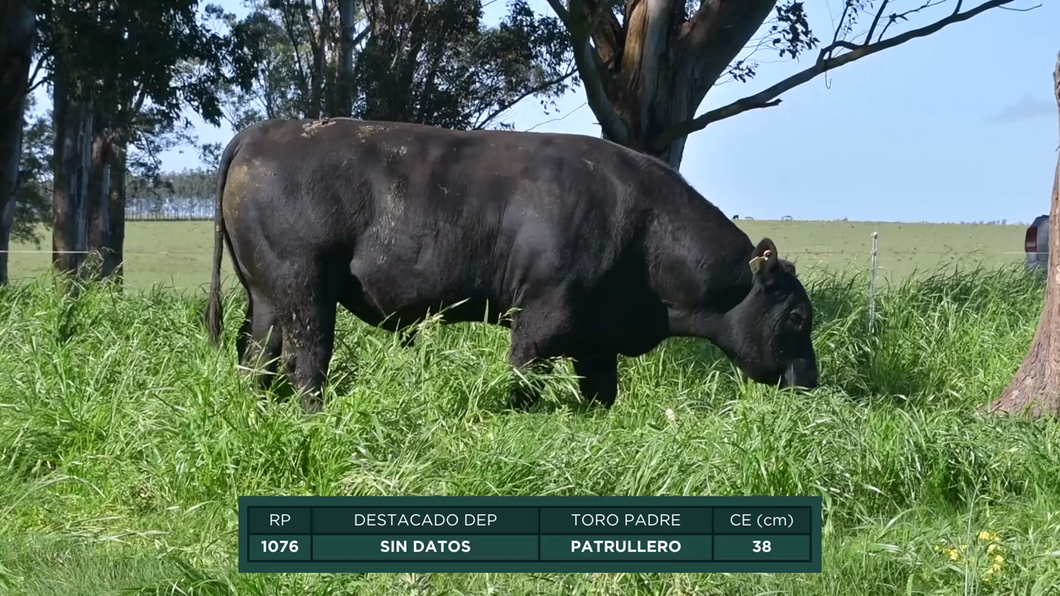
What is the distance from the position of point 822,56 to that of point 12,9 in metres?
9.95

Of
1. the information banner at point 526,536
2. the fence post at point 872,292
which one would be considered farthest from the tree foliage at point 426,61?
the information banner at point 526,536

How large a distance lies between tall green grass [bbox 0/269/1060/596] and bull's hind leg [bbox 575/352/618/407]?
0.64 feet

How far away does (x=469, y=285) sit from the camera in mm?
7336

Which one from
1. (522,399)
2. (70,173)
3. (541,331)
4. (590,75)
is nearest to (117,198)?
(70,173)

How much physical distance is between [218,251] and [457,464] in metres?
2.89

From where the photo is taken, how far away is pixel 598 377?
7.73 m

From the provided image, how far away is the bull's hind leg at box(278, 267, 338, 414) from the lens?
713cm

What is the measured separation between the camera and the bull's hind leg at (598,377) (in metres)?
7.70

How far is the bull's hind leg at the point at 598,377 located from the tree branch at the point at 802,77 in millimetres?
6139

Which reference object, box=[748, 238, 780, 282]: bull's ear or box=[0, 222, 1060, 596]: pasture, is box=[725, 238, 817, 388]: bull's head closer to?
box=[748, 238, 780, 282]: bull's ear

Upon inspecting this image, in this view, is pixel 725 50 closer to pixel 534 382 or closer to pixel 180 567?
pixel 534 382

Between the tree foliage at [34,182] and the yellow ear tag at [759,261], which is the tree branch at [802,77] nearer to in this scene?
the yellow ear tag at [759,261]

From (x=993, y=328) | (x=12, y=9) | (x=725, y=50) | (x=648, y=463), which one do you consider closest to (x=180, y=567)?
(x=648, y=463)

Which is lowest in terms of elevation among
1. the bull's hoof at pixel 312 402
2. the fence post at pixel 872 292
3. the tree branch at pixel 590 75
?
the bull's hoof at pixel 312 402
